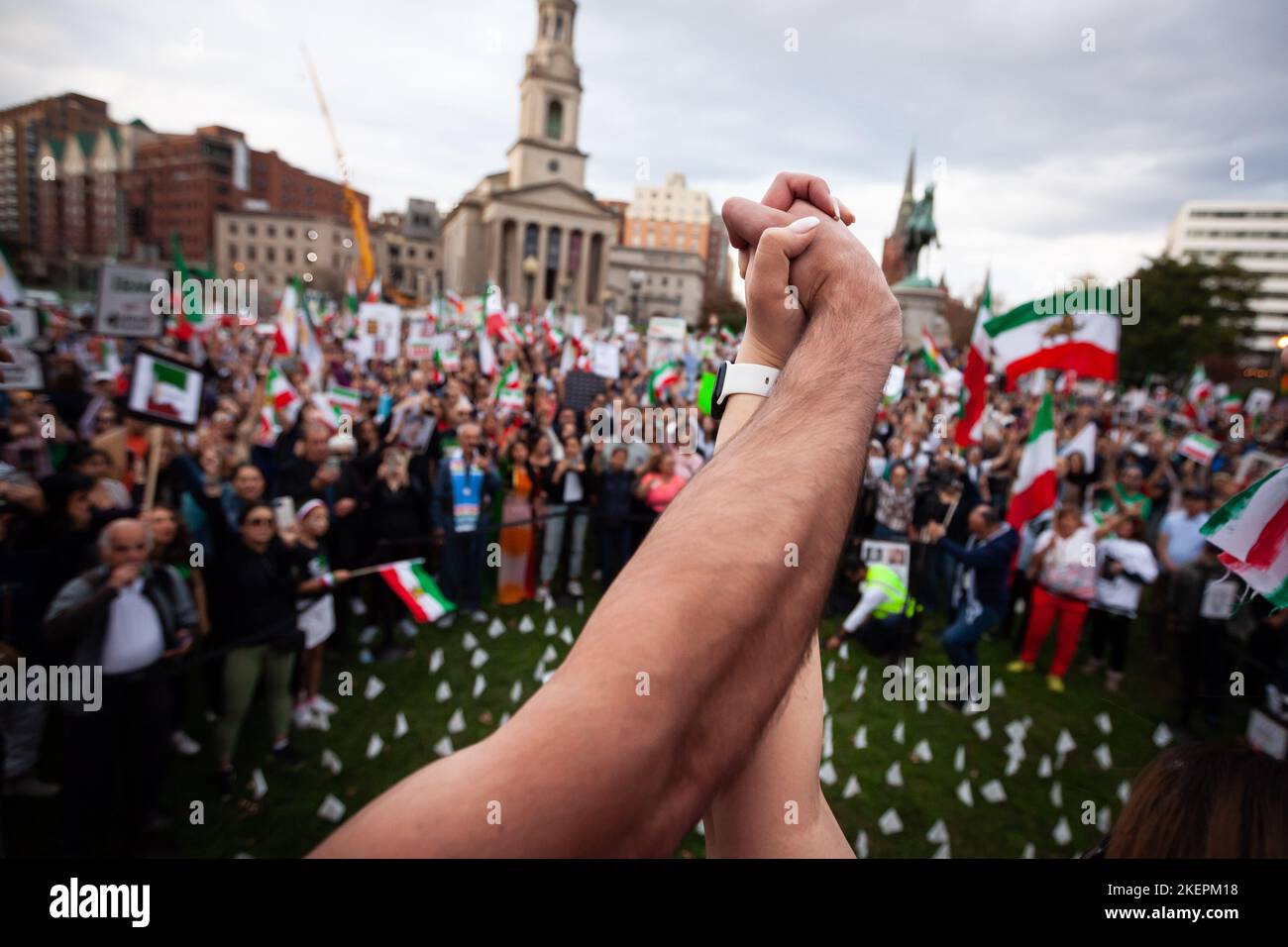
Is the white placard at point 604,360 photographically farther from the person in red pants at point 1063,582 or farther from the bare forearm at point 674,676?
the bare forearm at point 674,676

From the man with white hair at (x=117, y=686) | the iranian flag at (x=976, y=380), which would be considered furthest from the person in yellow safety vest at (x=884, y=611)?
the man with white hair at (x=117, y=686)

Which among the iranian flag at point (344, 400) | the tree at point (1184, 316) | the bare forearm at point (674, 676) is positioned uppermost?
the tree at point (1184, 316)

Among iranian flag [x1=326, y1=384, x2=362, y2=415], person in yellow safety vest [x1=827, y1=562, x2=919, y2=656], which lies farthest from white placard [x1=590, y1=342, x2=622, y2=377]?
person in yellow safety vest [x1=827, y1=562, x2=919, y2=656]

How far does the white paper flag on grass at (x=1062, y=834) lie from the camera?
15.5 feet

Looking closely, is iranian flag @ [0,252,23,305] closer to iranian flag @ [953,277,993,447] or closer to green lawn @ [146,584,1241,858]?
green lawn @ [146,584,1241,858]

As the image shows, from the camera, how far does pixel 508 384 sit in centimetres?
1133

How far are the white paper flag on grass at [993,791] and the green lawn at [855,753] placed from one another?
55 millimetres

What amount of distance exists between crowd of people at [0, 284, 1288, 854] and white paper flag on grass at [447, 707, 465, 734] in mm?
1162

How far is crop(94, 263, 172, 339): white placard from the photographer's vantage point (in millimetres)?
8203

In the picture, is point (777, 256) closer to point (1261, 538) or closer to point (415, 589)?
point (1261, 538)

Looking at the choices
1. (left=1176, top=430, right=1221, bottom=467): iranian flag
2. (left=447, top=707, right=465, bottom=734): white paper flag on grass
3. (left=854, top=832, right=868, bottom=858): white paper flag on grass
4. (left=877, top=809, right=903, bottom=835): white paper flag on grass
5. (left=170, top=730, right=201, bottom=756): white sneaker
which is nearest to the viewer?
(left=854, top=832, right=868, bottom=858): white paper flag on grass
